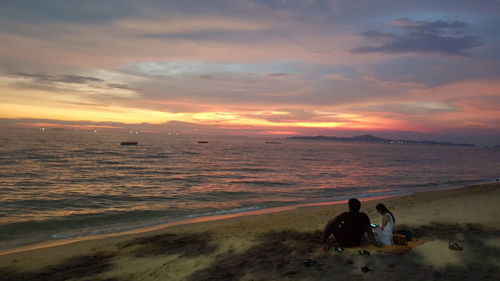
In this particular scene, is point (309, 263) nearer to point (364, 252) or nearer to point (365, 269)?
point (365, 269)

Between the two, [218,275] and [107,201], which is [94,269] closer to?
[218,275]

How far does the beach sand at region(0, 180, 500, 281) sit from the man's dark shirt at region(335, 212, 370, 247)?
295 mm

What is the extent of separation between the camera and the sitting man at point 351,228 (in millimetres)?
8055

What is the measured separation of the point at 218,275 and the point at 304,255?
238 cm

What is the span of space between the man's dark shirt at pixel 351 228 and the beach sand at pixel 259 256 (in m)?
0.29

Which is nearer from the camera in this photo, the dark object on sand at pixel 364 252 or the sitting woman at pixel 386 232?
the dark object on sand at pixel 364 252

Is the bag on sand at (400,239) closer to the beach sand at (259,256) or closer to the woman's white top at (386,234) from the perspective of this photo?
the woman's white top at (386,234)

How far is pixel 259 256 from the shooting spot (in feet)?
26.1

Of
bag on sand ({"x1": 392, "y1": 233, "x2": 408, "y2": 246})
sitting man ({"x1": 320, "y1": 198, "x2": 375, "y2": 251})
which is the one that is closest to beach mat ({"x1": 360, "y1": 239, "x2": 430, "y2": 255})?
bag on sand ({"x1": 392, "y1": 233, "x2": 408, "y2": 246})

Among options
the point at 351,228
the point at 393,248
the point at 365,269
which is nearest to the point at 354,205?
the point at 351,228

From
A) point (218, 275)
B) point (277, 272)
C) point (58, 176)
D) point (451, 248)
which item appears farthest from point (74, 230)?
point (58, 176)

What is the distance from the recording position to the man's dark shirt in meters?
8.05

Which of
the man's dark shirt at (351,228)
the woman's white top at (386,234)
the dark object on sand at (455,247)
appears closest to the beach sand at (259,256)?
the dark object on sand at (455,247)

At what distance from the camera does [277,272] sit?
6.73m
